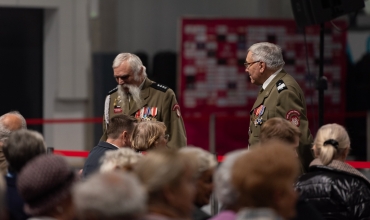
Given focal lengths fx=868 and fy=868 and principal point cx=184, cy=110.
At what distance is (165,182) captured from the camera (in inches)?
115

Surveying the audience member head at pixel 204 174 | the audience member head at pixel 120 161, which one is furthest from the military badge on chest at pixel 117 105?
the audience member head at pixel 204 174

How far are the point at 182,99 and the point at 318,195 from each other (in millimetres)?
6034

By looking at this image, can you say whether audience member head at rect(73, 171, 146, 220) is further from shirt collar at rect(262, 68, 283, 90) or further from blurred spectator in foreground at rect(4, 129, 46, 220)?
shirt collar at rect(262, 68, 283, 90)

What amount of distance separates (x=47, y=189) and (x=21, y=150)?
0.85 m

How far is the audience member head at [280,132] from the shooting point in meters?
4.27

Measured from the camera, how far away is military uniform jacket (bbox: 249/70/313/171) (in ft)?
17.2

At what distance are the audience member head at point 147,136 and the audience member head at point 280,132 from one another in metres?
0.77

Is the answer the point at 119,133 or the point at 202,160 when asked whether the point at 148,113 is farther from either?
the point at 202,160

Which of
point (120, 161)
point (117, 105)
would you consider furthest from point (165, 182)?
point (117, 105)

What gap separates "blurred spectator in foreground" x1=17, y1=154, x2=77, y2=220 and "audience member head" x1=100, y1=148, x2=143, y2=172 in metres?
0.62

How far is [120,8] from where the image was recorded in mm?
10359

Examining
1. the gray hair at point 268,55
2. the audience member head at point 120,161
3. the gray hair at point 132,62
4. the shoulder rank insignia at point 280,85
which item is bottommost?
the audience member head at point 120,161

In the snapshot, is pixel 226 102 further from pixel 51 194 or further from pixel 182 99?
pixel 51 194

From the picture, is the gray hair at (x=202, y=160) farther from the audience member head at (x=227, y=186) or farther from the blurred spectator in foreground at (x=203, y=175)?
the audience member head at (x=227, y=186)
